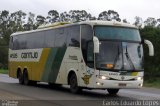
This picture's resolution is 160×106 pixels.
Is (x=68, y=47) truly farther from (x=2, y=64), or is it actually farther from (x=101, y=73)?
(x=2, y=64)

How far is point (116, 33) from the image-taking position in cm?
2109

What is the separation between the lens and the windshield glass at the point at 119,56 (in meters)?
20.3

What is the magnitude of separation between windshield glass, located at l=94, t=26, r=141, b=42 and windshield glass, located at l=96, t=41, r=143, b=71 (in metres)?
0.27

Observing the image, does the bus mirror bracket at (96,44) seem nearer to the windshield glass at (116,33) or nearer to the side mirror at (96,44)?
the side mirror at (96,44)

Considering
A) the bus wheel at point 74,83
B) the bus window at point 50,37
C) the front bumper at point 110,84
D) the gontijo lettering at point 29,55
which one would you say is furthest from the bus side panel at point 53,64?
the front bumper at point 110,84

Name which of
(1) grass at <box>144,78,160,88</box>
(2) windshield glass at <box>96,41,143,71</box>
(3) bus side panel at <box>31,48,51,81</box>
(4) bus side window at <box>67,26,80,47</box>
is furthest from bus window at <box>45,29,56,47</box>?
(1) grass at <box>144,78,160,88</box>

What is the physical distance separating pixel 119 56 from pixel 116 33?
3.73 ft

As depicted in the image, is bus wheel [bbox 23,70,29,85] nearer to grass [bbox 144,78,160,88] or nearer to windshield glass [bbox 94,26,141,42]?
grass [bbox 144,78,160,88]

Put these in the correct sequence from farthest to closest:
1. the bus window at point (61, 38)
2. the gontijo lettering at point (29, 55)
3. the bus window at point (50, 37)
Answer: the gontijo lettering at point (29, 55) → the bus window at point (50, 37) → the bus window at point (61, 38)

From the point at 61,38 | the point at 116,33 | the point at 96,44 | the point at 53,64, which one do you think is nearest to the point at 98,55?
the point at 96,44

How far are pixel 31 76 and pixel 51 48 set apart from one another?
12.7 ft

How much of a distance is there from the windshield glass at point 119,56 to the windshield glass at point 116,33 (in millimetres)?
268

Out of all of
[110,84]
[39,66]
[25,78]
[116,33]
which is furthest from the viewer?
[25,78]

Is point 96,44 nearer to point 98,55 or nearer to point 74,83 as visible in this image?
point 98,55
